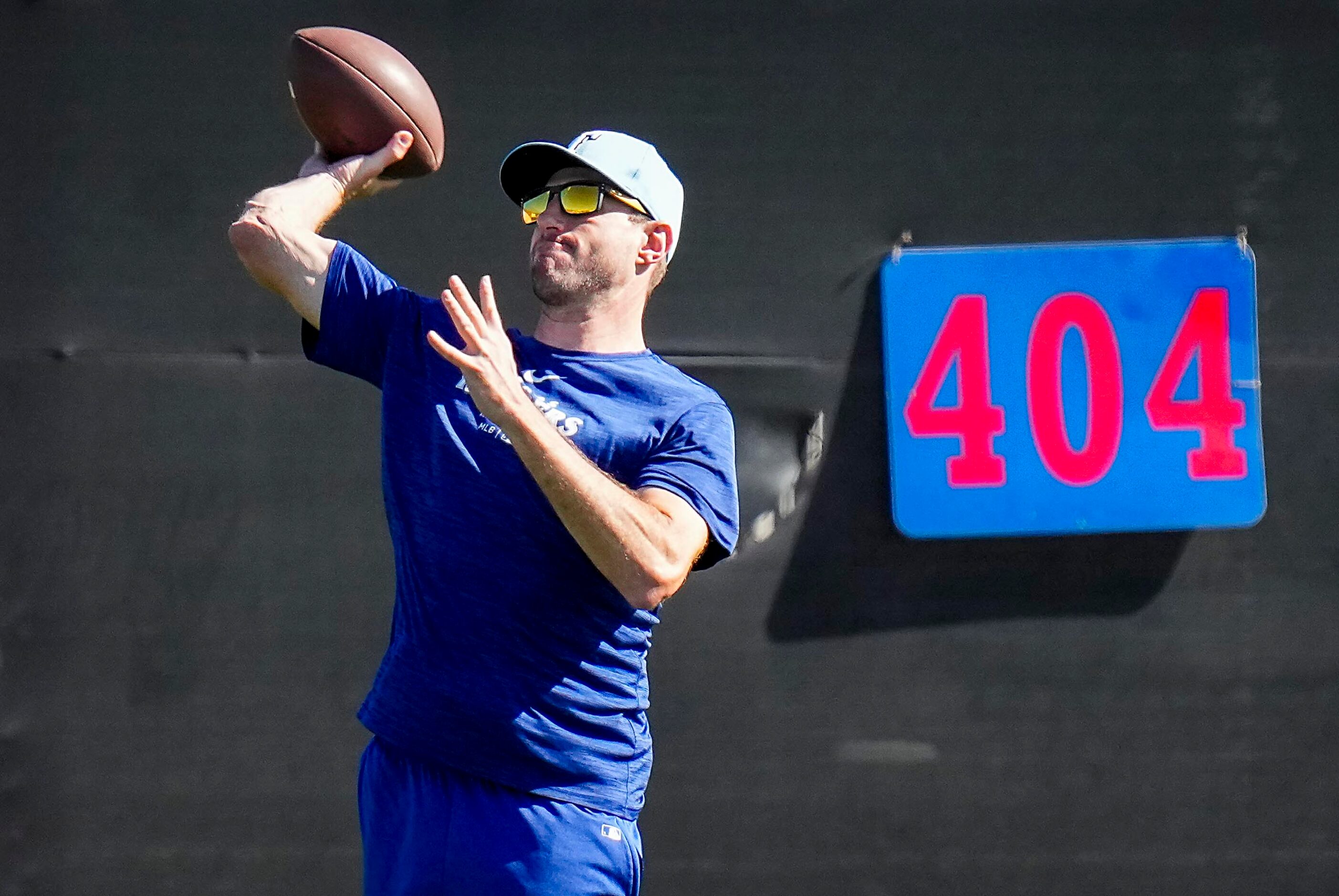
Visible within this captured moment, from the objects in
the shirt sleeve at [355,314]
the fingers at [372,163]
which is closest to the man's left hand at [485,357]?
the shirt sleeve at [355,314]

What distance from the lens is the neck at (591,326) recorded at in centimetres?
221

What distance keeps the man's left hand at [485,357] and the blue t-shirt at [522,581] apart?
21cm

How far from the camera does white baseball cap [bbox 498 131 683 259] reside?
2.23 meters

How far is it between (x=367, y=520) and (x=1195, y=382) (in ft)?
6.43

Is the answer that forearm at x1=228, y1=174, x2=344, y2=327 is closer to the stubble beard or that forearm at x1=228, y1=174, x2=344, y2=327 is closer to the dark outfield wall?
the stubble beard

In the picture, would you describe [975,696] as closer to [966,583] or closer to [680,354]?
[966,583]

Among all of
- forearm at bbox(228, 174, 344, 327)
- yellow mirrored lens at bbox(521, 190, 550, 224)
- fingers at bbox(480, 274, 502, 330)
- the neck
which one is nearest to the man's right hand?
forearm at bbox(228, 174, 344, 327)

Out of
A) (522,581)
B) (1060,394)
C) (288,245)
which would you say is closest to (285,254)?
(288,245)

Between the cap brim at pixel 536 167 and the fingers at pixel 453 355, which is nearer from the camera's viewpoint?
the fingers at pixel 453 355

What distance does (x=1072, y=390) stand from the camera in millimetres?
3369

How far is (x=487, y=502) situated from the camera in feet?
6.66

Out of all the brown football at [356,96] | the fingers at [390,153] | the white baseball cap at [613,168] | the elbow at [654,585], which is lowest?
the elbow at [654,585]

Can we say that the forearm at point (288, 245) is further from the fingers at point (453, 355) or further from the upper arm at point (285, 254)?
the fingers at point (453, 355)

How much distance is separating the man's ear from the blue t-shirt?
0.22 m
